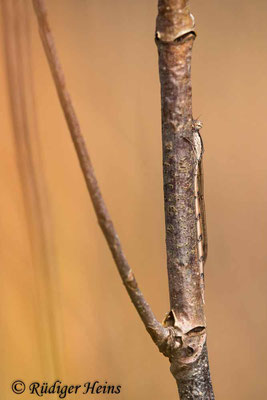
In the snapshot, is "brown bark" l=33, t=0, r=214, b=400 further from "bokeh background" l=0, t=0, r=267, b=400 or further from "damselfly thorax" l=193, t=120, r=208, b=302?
"bokeh background" l=0, t=0, r=267, b=400

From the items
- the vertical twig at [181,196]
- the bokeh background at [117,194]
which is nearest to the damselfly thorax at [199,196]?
the vertical twig at [181,196]

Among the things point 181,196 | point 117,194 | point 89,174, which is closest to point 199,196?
point 181,196

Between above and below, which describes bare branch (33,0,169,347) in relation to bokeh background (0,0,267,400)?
below

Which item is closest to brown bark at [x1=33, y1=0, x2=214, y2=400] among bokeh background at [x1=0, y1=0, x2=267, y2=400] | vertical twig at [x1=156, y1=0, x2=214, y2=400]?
vertical twig at [x1=156, y1=0, x2=214, y2=400]

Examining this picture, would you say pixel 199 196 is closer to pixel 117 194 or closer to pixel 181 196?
pixel 181 196

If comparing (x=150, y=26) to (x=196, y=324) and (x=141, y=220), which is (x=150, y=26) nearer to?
(x=141, y=220)

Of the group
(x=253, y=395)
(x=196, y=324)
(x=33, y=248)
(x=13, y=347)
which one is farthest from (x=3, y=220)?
(x=253, y=395)
